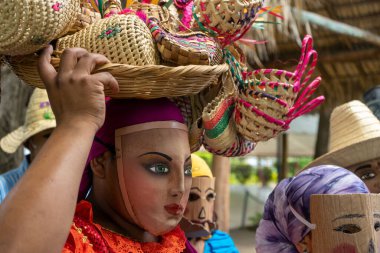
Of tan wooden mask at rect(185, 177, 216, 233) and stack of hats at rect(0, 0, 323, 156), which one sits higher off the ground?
stack of hats at rect(0, 0, 323, 156)

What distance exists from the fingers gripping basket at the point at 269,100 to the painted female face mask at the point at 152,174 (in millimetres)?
257

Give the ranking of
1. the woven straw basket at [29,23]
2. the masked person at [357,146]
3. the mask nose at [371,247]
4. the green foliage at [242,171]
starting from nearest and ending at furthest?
the woven straw basket at [29,23]
the mask nose at [371,247]
the masked person at [357,146]
the green foliage at [242,171]

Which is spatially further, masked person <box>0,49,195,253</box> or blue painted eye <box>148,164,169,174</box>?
blue painted eye <box>148,164,169,174</box>

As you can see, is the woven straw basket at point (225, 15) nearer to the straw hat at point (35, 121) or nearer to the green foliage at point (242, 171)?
the straw hat at point (35, 121)

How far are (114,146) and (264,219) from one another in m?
0.86

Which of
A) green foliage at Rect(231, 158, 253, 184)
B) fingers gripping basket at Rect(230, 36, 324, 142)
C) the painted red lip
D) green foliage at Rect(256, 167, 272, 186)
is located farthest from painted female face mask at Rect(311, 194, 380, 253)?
green foliage at Rect(231, 158, 253, 184)

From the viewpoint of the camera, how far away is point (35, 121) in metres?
3.14

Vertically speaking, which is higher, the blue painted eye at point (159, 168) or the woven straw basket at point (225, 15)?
the woven straw basket at point (225, 15)

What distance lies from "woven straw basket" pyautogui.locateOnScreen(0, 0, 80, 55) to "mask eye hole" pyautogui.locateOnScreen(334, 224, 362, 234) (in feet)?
3.25

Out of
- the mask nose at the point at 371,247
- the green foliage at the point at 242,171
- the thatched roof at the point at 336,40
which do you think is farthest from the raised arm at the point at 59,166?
the green foliage at the point at 242,171

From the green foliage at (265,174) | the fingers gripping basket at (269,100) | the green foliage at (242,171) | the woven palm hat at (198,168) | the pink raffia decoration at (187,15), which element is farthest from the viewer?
the green foliage at (242,171)

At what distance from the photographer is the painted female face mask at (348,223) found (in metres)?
1.58

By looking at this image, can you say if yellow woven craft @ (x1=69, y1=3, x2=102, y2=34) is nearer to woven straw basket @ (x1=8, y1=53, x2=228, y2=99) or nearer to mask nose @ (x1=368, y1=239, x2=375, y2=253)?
woven straw basket @ (x1=8, y1=53, x2=228, y2=99)

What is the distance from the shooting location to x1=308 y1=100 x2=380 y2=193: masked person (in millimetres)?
2648
